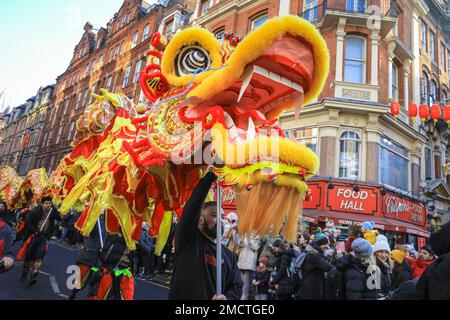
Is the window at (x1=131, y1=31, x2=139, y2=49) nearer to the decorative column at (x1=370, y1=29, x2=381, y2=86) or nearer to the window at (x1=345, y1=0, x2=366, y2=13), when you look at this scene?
the window at (x1=345, y1=0, x2=366, y2=13)

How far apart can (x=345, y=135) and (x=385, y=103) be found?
2004 mm

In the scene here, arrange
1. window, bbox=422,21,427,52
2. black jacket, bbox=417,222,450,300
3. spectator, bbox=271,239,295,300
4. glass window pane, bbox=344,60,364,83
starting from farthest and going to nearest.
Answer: window, bbox=422,21,427,52 → glass window pane, bbox=344,60,364,83 → spectator, bbox=271,239,295,300 → black jacket, bbox=417,222,450,300

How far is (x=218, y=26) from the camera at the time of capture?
1585 centimetres

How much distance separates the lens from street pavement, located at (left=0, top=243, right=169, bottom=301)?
198 inches

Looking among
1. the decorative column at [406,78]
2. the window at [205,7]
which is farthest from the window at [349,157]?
the window at [205,7]

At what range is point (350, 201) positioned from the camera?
10516 mm

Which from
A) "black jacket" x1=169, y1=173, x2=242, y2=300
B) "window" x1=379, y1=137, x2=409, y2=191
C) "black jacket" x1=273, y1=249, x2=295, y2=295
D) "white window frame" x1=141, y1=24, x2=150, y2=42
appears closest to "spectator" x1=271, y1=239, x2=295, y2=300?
"black jacket" x1=273, y1=249, x2=295, y2=295

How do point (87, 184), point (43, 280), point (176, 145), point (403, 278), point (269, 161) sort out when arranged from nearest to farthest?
point (269, 161)
point (176, 145)
point (87, 184)
point (403, 278)
point (43, 280)

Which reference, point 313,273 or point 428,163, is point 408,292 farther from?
point 428,163

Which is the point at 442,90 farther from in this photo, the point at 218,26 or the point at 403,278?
the point at 403,278

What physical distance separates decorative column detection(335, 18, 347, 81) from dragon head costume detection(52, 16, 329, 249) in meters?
9.94

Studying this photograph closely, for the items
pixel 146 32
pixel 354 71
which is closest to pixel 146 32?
pixel 146 32

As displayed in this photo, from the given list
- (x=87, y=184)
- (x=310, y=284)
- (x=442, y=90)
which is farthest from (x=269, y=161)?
(x=442, y=90)

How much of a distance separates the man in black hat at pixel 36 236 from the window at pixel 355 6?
1172cm
